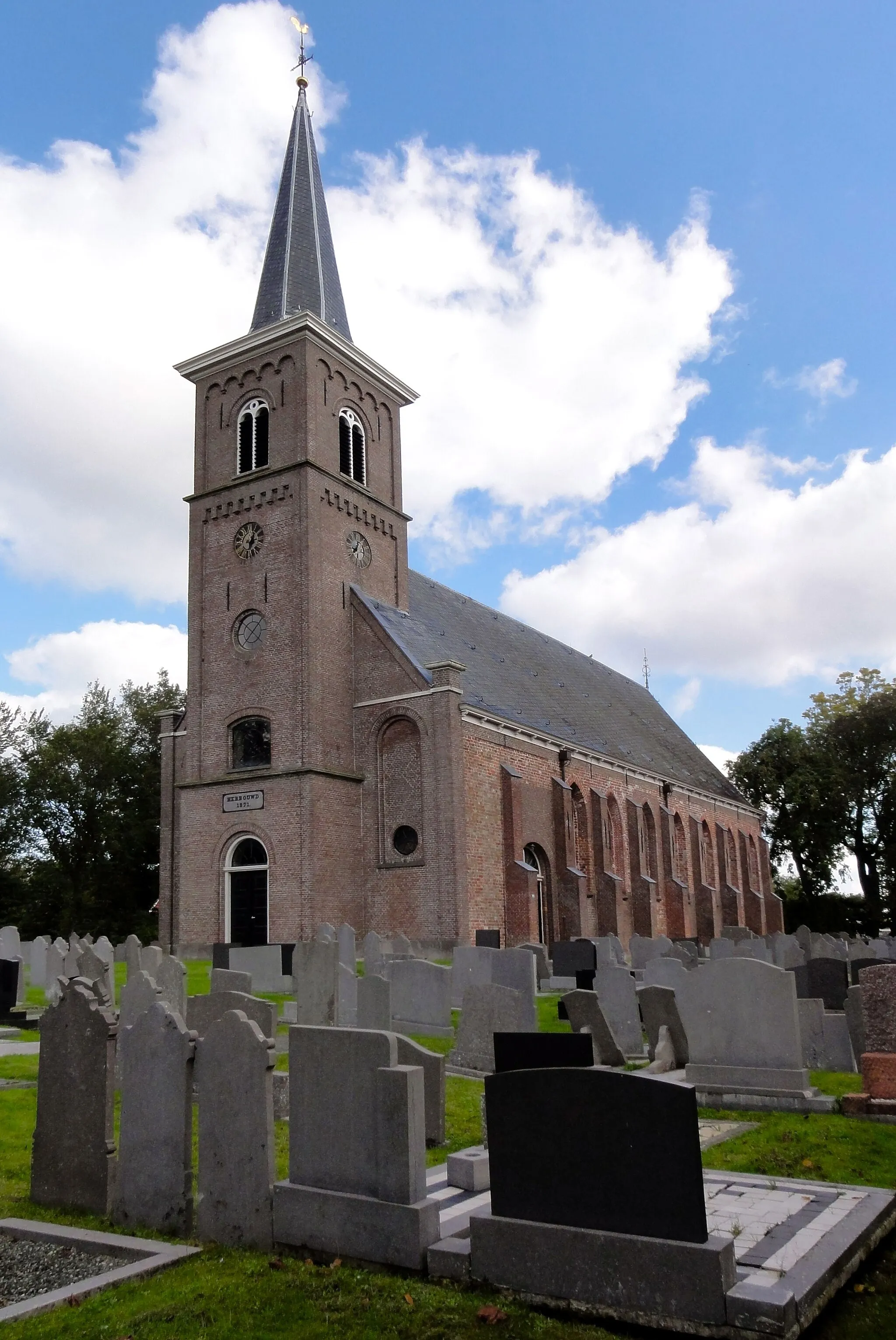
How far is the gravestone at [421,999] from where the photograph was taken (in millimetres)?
12969

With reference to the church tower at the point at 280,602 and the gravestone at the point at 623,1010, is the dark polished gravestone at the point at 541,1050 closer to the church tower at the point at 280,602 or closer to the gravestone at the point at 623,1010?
the gravestone at the point at 623,1010

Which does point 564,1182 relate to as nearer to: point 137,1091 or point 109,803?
point 137,1091

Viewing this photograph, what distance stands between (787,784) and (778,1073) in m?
42.7

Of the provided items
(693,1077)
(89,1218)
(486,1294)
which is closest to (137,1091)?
(89,1218)

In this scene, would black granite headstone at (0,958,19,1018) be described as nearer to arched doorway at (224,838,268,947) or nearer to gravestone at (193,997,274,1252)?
gravestone at (193,997,274,1252)

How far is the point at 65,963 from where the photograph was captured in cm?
1661

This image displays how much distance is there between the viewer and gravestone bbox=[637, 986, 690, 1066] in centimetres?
959

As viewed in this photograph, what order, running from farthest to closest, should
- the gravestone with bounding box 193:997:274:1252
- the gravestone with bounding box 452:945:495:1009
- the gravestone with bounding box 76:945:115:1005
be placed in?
1. the gravestone with bounding box 452:945:495:1009
2. the gravestone with bounding box 76:945:115:1005
3. the gravestone with bounding box 193:997:274:1252

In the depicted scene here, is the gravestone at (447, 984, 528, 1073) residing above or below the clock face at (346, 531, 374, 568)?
below

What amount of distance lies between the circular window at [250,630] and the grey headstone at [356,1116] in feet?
74.2

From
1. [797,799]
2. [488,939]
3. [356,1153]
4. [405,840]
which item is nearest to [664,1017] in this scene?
[356,1153]

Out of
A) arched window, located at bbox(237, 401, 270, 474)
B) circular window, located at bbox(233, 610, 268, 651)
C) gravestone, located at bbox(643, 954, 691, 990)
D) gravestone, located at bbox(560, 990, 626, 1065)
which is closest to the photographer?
gravestone, located at bbox(560, 990, 626, 1065)

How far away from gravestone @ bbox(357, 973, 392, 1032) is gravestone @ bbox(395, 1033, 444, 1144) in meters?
3.32

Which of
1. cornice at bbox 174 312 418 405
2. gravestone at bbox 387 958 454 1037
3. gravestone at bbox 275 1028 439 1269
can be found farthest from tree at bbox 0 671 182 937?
gravestone at bbox 275 1028 439 1269
